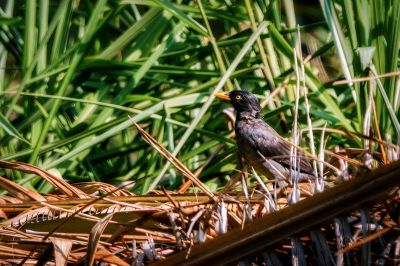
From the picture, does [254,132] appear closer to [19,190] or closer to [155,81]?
[155,81]

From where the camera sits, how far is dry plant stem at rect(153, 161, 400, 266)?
5.64 feet

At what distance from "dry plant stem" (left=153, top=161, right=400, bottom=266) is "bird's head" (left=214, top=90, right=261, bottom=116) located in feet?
7.13

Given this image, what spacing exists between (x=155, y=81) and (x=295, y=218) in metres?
2.63

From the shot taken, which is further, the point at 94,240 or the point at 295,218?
the point at 94,240

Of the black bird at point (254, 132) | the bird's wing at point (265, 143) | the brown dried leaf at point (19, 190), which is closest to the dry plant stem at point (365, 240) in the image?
the brown dried leaf at point (19, 190)

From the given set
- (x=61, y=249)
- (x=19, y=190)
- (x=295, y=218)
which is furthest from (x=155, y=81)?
(x=295, y=218)

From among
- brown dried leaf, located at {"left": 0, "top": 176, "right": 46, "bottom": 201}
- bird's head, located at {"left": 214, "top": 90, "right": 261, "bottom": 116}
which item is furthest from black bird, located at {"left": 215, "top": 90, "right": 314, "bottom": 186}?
brown dried leaf, located at {"left": 0, "top": 176, "right": 46, "bottom": 201}

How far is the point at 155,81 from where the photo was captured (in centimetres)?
433

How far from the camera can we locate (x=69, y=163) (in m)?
3.88

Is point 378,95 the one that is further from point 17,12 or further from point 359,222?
point 17,12

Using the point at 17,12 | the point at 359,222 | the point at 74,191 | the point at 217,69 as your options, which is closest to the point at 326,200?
the point at 359,222

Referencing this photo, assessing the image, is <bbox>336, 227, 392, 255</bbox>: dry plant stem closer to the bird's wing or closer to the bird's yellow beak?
the bird's yellow beak

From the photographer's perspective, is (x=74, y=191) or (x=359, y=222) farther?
(x=74, y=191)

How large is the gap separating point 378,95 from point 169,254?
4.88 feet
